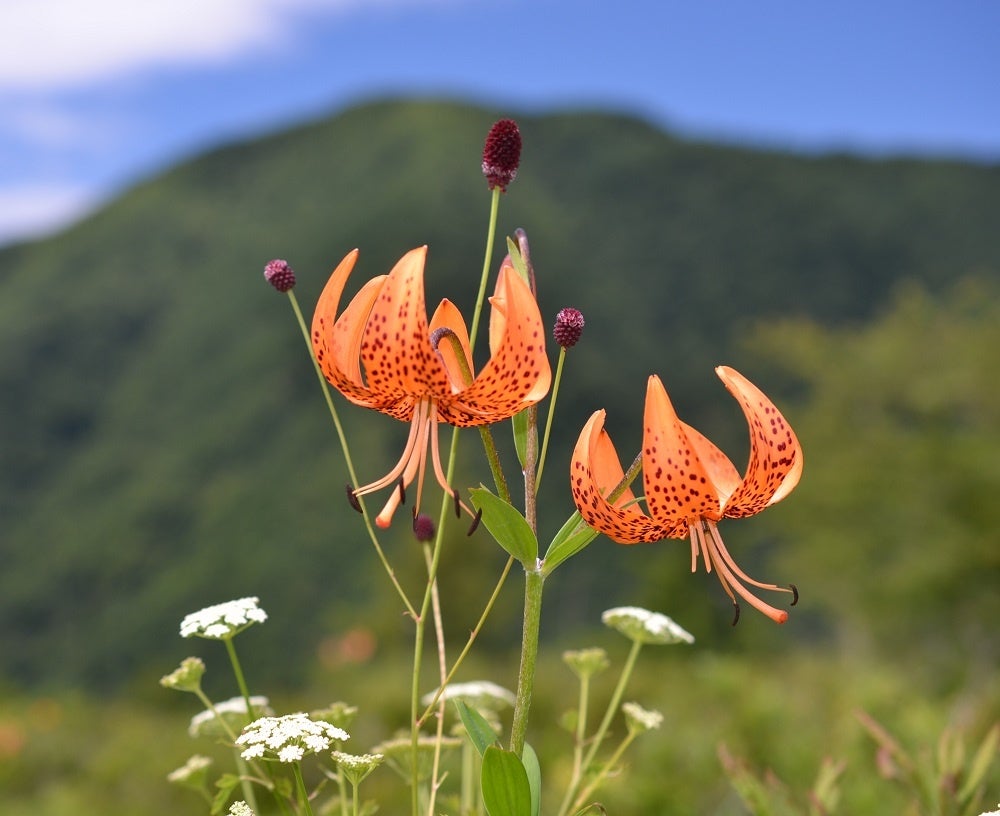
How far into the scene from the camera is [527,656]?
0.88 m

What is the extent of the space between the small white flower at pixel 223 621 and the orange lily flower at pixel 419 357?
175 millimetres

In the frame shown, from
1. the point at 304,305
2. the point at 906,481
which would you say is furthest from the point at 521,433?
the point at 304,305

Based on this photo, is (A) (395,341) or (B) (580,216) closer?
(A) (395,341)

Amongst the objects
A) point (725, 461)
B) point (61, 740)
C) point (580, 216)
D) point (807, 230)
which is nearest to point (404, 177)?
point (580, 216)

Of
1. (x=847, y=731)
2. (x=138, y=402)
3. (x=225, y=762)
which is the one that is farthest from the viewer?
(x=138, y=402)

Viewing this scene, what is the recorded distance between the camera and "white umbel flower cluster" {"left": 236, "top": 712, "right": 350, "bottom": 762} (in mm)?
826

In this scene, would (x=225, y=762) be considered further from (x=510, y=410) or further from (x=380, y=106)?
(x=380, y=106)

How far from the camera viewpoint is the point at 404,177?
233 feet

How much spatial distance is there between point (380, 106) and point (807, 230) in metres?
33.9

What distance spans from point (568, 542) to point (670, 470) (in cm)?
11

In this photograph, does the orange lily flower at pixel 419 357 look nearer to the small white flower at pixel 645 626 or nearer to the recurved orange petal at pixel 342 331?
the recurved orange petal at pixel 342 331

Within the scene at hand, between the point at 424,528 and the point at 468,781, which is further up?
the point at 424,528

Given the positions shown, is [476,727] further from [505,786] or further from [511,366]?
[511,366]

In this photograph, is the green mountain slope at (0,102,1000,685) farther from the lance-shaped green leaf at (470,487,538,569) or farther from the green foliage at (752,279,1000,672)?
the lance-shaped green leaf at (470,487,538,569)
